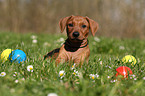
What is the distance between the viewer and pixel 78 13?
10734mm

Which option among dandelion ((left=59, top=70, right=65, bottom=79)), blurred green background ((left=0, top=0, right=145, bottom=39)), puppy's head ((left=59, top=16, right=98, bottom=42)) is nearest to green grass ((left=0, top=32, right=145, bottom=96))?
dandelion ((left=59, top=70, right=65, bottom=79))

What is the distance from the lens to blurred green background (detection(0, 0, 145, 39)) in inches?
394

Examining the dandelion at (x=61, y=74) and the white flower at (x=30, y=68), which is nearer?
the dandelion at (x=61, y=74)

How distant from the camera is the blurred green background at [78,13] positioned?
1001cm

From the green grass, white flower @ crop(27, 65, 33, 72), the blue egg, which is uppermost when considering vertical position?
the blue egg

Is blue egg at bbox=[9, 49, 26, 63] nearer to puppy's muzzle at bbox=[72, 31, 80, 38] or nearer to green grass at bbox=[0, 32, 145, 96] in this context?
green grass at bbox=[0, 32, 145, 96]

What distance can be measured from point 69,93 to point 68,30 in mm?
1769

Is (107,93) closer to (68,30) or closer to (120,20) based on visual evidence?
(68,30)

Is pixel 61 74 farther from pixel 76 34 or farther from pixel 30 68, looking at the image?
pixel 76 34

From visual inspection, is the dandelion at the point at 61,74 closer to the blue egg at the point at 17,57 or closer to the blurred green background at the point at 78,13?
the blue egg at the point at 17,57

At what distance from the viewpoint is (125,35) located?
10.8 metres

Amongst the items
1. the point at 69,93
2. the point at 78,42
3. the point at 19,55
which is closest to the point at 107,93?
the point at 69,93

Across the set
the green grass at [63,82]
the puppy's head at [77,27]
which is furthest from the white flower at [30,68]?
the puppy's head at [77,27]

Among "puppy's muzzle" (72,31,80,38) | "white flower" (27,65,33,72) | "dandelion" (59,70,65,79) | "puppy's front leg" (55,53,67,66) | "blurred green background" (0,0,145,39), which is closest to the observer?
"dandelion" (59,70,65,79)
